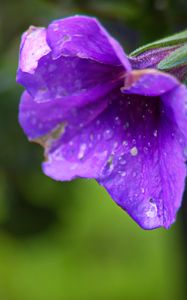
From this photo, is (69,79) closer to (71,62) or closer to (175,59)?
(71,62)

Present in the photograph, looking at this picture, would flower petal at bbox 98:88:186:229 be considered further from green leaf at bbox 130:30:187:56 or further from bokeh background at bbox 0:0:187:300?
bokeh background at bbox 0:0:187:300

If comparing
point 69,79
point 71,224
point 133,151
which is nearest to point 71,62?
point 69,79

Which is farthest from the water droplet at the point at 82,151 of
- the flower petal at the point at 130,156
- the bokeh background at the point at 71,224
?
the bokeh background at the point at 71,224

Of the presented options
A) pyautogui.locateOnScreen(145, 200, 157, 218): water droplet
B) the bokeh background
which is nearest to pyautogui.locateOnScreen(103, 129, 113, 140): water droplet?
pyautogui.locateOnScreen(145, 200, 157, 218): water droplet

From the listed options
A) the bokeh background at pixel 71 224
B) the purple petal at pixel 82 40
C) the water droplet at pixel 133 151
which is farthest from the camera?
the bokeh background at pixel 71 224

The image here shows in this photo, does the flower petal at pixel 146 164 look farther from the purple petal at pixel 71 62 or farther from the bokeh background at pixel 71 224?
the bokeh background at pixel 71 224

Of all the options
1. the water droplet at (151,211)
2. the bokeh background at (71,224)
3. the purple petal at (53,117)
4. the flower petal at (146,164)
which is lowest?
the bokeh background at (71,224)
